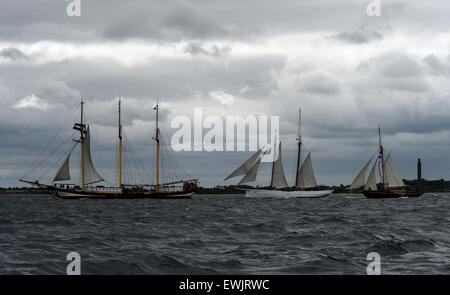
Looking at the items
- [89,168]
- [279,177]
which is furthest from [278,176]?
[89,168]

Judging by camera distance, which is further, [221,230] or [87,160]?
[87,160]

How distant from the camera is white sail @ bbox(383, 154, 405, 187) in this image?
131 m

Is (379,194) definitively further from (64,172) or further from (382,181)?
(64,172)

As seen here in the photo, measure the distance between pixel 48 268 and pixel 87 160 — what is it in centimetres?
10216

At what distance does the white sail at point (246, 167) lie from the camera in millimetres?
122000

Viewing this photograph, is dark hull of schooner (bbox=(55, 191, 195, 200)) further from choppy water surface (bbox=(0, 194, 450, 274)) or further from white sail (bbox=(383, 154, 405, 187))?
choppy water surface (bbox=(0, 194, 450, 274))

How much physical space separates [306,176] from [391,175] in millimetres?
21774

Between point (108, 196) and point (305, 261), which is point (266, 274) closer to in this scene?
point (305, 261)

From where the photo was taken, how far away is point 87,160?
118125 mm

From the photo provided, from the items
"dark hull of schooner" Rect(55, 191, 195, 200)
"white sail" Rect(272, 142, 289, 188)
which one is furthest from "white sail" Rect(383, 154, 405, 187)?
"dark hull of schooner" Rect(55, 191, 195, 200)

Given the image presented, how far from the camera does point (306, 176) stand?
427 feet

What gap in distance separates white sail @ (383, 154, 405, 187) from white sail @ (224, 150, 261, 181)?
33597 mm

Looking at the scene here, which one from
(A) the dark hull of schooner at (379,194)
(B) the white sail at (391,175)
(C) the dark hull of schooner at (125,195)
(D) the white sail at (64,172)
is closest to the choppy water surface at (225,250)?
(D) the white sail at (64,172)
